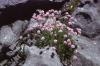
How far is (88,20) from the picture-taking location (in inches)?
349

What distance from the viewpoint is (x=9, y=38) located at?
8.06 meters

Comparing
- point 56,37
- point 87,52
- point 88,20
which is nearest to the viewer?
point 56,37

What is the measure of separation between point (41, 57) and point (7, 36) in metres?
1.75

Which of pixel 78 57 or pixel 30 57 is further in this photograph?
pixel 78 57

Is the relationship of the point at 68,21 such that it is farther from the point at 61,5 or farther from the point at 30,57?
the point at 30,57

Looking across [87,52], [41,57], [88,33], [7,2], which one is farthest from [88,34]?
[7,2]

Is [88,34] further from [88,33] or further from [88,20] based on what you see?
[88,20]

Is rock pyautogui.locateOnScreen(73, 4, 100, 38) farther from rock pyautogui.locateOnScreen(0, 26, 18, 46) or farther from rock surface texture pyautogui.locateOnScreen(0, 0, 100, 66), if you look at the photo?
rock pyautogui.locateOnScreen(0, 26, 18, 46)

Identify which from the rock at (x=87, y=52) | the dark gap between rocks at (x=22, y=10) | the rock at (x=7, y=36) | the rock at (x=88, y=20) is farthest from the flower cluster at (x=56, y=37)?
the rock at (x=88, y=20)

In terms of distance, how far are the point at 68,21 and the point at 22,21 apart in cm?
153

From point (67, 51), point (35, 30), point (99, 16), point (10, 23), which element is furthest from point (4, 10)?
point (99, 16)

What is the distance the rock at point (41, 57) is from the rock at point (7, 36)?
1.19m

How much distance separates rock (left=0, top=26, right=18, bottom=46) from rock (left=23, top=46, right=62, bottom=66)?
3.89 feet

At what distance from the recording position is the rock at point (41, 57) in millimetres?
6703
